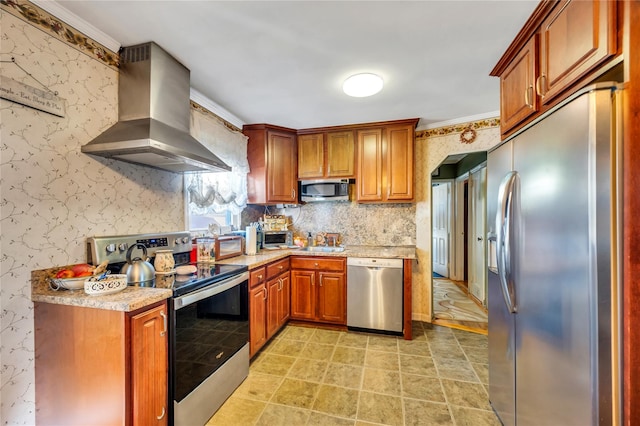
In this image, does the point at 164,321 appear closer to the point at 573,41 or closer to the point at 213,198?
the point at 213,198

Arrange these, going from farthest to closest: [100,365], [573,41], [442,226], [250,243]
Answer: [442,226] < [250,243] < [100,365] < [573,41]

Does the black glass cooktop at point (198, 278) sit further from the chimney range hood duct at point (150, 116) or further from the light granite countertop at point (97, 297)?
the chimney range hood duct at point (150, 116)

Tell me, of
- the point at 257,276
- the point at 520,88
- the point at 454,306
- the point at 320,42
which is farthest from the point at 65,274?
the point at 454,306

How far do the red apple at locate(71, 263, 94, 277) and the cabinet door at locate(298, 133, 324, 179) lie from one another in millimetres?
2380

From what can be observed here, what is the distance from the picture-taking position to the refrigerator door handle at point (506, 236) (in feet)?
4.32

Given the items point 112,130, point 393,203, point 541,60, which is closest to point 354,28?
point 541,60

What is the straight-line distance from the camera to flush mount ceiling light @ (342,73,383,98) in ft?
6.69

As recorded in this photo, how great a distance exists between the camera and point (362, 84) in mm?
2090

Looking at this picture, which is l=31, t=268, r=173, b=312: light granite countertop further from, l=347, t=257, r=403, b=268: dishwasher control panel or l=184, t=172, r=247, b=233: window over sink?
l=347, t=257, r=403, b=268: dishwasher control panel

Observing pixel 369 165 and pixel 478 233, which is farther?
pixel 478 233

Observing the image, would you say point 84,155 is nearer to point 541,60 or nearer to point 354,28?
point 354,28

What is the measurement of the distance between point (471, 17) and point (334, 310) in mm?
2807

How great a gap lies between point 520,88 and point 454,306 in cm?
315

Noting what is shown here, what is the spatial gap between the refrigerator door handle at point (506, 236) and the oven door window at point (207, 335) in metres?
1.77
